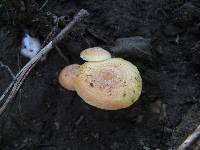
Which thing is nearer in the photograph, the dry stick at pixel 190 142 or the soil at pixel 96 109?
the dry stick at pixel 190 142

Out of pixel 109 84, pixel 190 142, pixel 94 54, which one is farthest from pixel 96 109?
pixel 190 142

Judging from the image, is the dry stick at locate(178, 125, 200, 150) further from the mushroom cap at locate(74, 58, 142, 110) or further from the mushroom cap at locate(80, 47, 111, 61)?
the mushroom cap at locate(80, 47, 111, 61)

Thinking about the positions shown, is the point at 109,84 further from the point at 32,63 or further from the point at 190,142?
the point at 190,142

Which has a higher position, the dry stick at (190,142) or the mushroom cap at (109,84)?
the mushroom cap at (109,84)

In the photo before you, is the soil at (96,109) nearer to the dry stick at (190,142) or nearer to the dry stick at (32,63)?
the dry stick at (32,63)

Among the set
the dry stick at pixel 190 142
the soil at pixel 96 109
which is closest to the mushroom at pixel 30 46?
the soil at pixel 96 109

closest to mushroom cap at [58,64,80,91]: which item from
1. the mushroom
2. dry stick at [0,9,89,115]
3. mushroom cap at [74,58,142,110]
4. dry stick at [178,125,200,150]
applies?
mushroom cap at [74,58,142,110]
